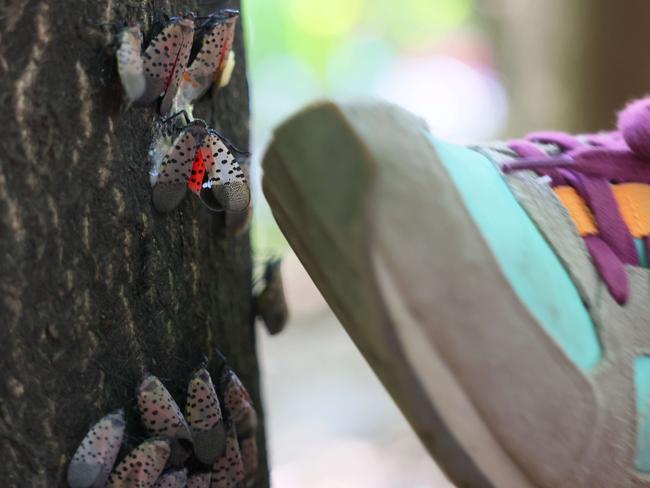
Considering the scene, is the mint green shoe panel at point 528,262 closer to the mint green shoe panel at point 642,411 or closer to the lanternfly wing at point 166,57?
the mint green shoe panel at point 642,411

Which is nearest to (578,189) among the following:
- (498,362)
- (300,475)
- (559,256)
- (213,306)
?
(559,256)

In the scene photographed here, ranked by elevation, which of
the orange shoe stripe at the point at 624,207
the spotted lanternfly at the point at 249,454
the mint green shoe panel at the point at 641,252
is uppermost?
the orange shoe stripe at the point at 624,207

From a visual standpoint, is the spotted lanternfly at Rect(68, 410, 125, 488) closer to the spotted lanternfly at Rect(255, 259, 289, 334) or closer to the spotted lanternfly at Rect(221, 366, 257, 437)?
the spotted lanternfly at Rect(221, 366, 257, 437)

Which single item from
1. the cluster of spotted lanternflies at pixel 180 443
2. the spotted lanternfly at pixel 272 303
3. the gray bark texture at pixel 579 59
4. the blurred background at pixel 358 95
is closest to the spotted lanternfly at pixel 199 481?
the cluster of spotted lanternflies at pixel 180 443

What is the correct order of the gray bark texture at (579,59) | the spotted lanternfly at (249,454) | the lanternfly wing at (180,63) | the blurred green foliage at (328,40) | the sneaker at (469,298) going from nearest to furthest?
the sneaker at (469,298)
the lanternfly wing at (180,63)
the spotted lanternfly at (249,454)
the gray bark texture at (579,59)
the blurred green foliage at (328,40)

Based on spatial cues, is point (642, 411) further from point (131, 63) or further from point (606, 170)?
point (131, 63)

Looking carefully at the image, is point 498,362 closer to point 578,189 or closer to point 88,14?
point 578,189
